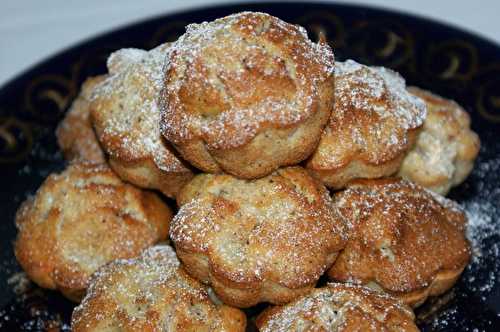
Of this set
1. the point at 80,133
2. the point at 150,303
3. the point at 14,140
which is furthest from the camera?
the point at 14,140

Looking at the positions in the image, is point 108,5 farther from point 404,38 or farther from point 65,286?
point 65,286

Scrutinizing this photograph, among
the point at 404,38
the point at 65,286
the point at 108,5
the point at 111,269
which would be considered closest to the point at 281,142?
the point at 111,269

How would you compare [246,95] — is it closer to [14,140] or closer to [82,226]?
[82,226]

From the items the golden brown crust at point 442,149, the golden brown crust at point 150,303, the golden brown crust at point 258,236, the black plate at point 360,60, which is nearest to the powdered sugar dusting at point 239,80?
the golden brown crust at point 258,236

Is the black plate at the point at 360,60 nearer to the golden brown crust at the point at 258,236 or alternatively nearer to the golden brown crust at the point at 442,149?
the golden brown crust at the point at 442,149

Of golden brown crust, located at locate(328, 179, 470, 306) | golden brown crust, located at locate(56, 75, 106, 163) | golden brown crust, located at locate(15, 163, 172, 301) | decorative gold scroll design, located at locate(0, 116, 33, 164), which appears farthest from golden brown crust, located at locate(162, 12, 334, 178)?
decorative gold scroll design, located at locate(0, 116, 33, 164)

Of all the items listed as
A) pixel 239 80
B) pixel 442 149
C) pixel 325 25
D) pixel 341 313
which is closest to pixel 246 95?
pixel 239 80
